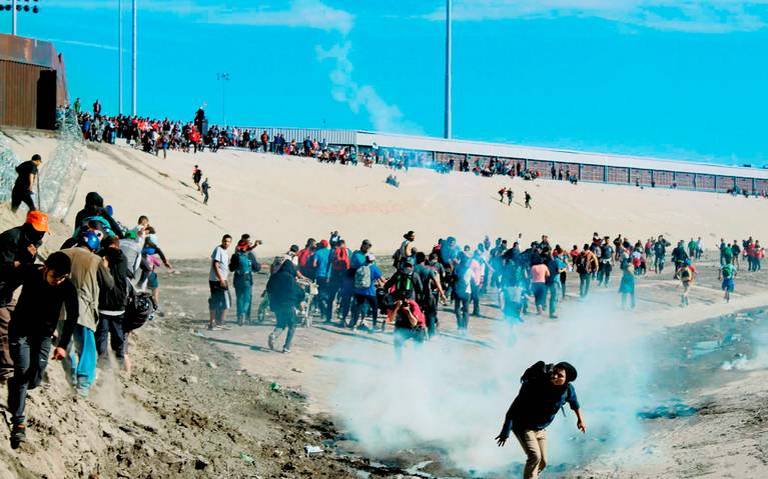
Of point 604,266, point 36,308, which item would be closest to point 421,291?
point 36,308

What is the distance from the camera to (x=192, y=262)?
2869 centimetres

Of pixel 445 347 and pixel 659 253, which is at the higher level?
pixel 659 253

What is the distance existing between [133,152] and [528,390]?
32292 millimetres

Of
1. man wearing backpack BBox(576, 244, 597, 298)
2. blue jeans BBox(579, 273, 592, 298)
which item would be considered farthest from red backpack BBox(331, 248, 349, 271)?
blue jeans BBox(579, 273, 592, 298)

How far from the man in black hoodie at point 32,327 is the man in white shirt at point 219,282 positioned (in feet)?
25.4

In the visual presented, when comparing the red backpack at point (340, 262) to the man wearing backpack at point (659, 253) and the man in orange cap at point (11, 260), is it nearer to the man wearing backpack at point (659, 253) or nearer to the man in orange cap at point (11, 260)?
the man in orange cap at point (11, 260)

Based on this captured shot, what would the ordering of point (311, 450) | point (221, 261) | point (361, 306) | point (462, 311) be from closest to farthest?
1. point (311, 450)
2. point (221, 261)
3. point (361, 306)
4. point (462, 311)

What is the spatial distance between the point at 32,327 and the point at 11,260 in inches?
35.9

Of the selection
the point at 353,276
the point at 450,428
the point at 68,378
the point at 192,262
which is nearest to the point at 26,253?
the point at 68,378

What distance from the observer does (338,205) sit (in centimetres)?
4334

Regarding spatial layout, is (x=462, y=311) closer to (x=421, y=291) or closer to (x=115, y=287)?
(x=421, y=291)

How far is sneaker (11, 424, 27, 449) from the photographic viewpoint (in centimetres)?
698

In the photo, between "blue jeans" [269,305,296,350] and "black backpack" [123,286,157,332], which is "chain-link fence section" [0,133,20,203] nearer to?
"blue jeans" [269,305,296,350]

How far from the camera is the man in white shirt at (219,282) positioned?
598 inches
